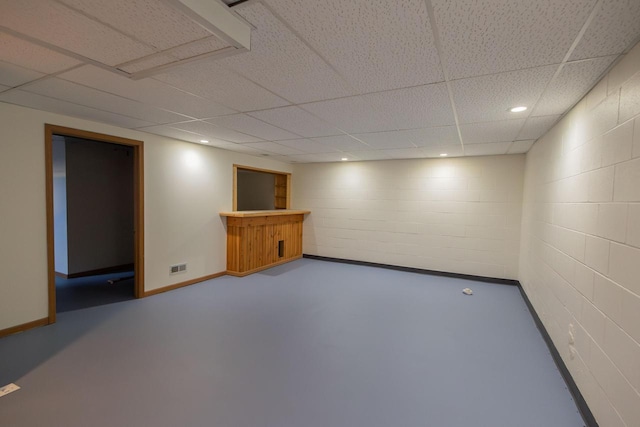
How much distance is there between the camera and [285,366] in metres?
2.39

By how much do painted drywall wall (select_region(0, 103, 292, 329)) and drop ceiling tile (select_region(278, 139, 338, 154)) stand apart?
138 cm

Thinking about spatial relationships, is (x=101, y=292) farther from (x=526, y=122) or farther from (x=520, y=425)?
(x=526, y=122)

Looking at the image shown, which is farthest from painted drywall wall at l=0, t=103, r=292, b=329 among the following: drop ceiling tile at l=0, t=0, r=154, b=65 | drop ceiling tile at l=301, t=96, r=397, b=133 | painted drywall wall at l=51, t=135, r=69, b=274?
drop ceiling tile at l=301, t=96, r=397, b=133

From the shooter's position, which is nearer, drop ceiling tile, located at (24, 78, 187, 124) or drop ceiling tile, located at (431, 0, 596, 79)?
drop ceiling tile, located at (431, 0, 596, 79)

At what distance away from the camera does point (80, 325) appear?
3098 mm

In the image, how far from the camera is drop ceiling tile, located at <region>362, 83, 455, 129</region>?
2230mm

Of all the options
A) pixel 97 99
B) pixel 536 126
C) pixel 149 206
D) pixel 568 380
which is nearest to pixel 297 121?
pixel 97 99

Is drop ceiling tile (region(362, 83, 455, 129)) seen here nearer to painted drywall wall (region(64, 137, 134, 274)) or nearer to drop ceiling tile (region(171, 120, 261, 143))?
drop ceiling tile (region(171, 120, 261, 143))

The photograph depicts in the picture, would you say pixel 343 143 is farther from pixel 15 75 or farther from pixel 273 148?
pixel 15 75

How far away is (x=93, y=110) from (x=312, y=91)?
7.77 feet

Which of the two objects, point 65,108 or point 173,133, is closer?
point 65,108

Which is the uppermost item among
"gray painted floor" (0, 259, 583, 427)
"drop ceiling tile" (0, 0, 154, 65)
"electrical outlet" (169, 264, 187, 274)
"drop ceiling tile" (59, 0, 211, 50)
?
"drop ceiling tile" (0, 0, 154, 65)

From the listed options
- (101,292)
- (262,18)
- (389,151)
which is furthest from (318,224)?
(262,18)

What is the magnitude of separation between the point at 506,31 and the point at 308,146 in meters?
3.43
